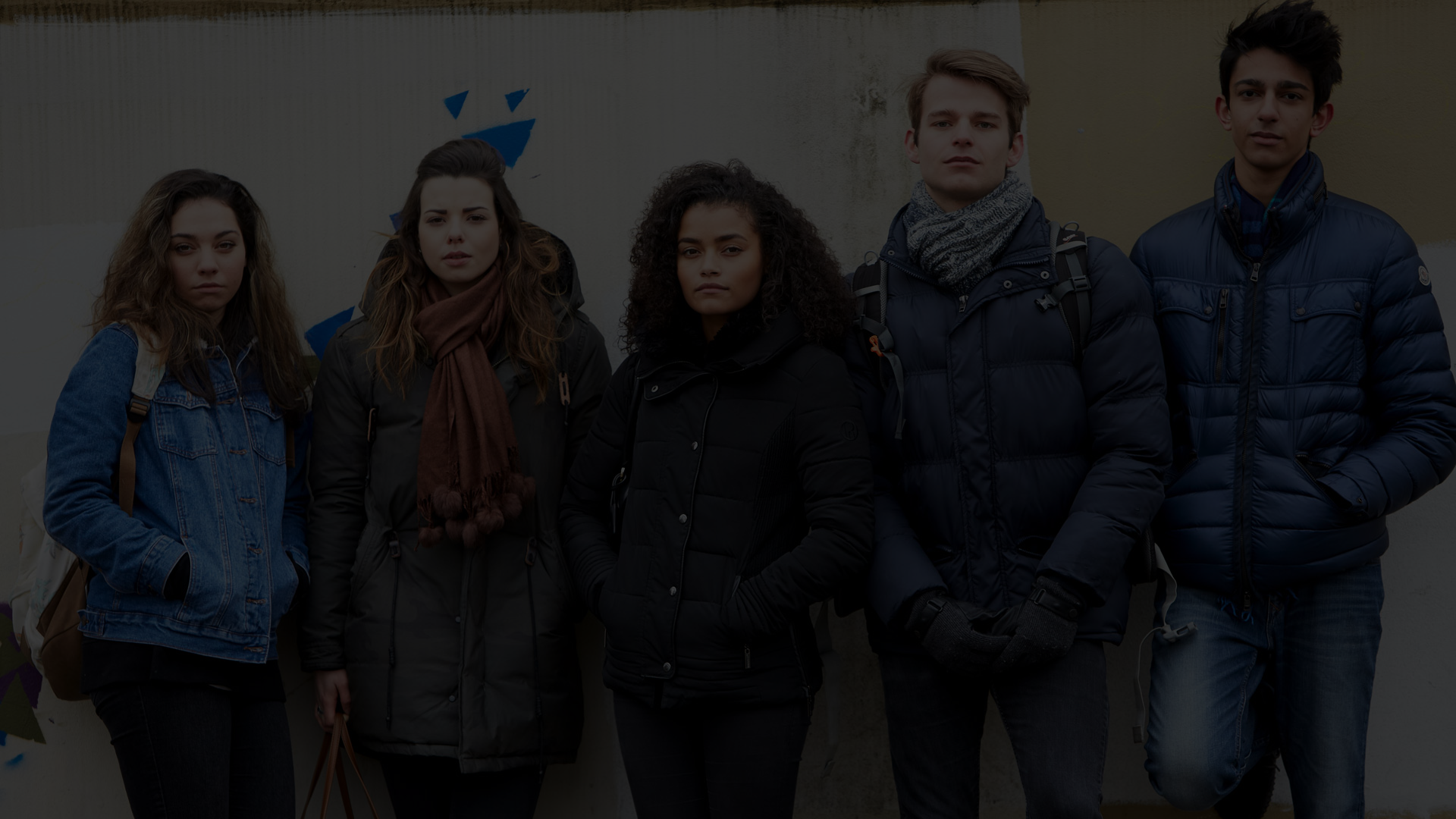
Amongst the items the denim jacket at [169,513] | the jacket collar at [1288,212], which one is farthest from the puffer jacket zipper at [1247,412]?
the denim jacket at [169,513]

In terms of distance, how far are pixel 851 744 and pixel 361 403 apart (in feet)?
6.40

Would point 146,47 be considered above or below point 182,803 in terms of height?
above

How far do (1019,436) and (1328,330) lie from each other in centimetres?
95

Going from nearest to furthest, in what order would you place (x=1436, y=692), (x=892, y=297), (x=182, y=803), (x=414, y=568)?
(x=182, y=803) → (x=892, y=297) → (x=414, y=568) → (x=1436, y=692)

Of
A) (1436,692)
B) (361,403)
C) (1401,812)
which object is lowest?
(1401,812)

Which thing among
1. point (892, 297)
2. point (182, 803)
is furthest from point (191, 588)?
point (892, 297)

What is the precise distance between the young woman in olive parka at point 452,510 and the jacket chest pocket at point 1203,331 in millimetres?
1621

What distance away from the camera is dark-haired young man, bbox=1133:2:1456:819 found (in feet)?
9.48

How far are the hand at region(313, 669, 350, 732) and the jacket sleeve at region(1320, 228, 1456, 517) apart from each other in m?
2.63

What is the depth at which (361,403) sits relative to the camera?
10.3ft

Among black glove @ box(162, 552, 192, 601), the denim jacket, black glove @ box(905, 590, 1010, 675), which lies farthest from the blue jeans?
black glove @ box(162, 552, 192, 601)

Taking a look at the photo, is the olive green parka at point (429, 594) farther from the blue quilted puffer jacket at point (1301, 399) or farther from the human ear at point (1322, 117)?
the human ear at point (1322, 117)

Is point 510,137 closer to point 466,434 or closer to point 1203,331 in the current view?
point 466,434

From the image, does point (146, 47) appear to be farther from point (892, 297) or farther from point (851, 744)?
point (851, 744)
